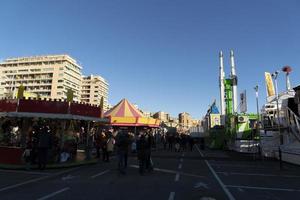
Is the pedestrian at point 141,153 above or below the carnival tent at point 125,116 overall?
below

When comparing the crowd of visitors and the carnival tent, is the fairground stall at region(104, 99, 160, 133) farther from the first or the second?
the crowd of visitors

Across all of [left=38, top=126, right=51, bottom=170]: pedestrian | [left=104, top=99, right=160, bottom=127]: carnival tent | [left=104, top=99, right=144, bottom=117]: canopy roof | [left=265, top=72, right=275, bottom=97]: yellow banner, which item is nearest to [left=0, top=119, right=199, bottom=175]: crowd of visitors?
[left=38, top=126, right=51, bottom=170]: pedestrian

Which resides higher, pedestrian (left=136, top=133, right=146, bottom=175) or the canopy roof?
the canopy roof

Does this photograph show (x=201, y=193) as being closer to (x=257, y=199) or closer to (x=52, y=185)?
(x=257, y=199)

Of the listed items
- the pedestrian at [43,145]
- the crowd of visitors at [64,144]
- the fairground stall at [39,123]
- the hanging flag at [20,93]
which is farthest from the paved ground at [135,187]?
the hanging flag at [20,93]

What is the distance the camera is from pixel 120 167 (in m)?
13.5

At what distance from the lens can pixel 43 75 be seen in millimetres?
152625

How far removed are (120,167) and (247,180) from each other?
5178mm

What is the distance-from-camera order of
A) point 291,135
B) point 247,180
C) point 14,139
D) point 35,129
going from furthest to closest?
point 291,135 < point 14,139 < point 35,129 < point 247,180

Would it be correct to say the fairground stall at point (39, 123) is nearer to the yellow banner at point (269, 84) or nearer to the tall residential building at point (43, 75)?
the yellow banner at point (269, 84)

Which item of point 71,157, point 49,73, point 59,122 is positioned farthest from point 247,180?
point 49,73

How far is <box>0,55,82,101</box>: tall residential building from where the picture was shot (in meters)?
148

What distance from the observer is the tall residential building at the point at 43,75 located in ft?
486

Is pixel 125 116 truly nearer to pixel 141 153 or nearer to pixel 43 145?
pixel 43 145
